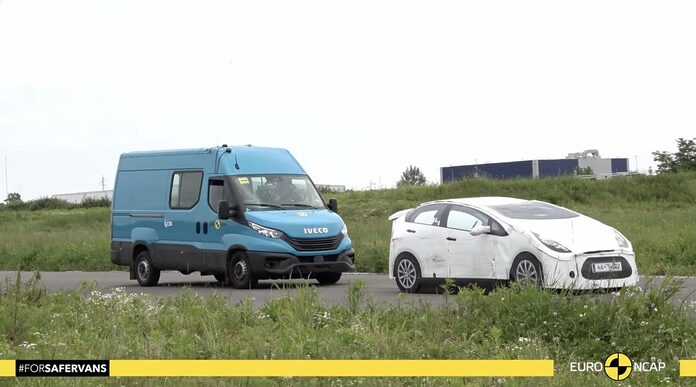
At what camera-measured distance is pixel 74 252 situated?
3584 centimetres

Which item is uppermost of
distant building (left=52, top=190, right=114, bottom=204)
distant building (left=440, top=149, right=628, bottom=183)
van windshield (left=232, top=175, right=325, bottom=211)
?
distant building (left=440, top=149, right=628, bottom=183)

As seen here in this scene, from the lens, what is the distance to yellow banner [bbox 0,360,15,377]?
364 inches

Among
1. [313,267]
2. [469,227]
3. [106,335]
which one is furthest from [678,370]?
[313,267]

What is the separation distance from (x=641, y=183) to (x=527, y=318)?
46.9m

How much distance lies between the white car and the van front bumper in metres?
2.24

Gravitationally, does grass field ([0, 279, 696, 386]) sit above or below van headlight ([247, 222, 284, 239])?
below

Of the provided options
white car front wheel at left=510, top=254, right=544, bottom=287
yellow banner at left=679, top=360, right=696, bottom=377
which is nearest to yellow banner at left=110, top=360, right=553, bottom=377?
yellow banner at left=679, top=360, right=696, bottom=377

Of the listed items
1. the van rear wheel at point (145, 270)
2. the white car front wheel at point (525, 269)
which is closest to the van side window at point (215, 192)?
the van rear wheel at point (145, 270)

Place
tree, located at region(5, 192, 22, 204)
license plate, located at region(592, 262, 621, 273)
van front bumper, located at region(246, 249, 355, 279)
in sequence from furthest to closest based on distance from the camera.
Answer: tree, located at region(5, 192, 22, 204) → van front bumper, located at region(246, 249, 355, 279) → license plate, located at region(592, 262, 621, 273)

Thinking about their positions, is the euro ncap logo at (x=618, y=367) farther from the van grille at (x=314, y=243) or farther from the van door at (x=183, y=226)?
the van door at (x=183, y=226)

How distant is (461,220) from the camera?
57.8 feet

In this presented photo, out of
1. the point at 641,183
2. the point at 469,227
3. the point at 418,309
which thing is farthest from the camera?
the point at 641,183

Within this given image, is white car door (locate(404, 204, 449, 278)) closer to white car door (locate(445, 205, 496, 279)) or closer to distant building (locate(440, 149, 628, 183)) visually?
white car door (locate(445, 205, 496, 279))

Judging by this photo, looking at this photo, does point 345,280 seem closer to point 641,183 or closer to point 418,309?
point 418,309
